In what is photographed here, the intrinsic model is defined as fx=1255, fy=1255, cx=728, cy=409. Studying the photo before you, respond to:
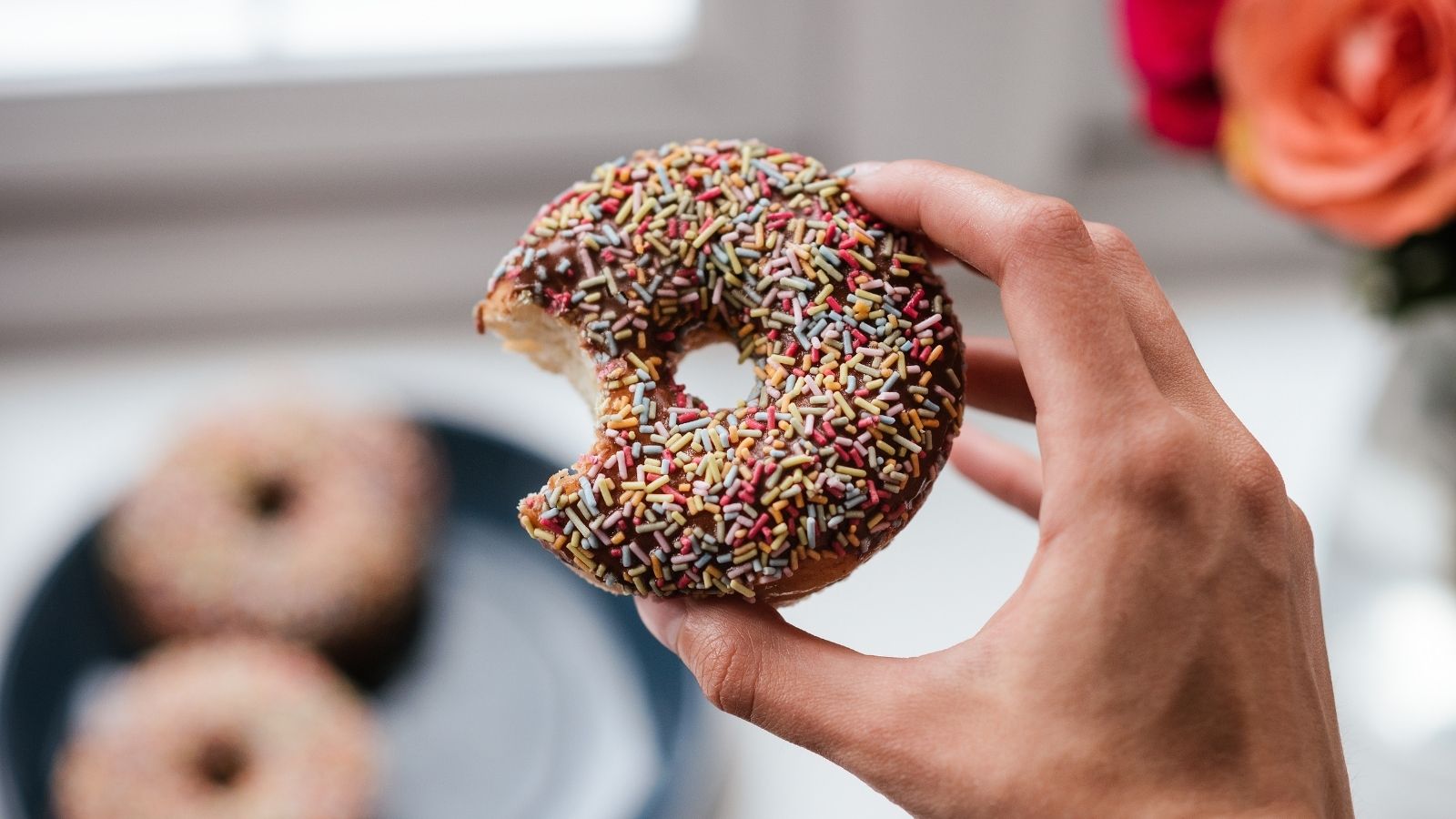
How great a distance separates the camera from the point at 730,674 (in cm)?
105

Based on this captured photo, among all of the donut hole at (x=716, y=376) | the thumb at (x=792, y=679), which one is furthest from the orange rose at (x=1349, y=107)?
the donut hole at (x=716, y=376)

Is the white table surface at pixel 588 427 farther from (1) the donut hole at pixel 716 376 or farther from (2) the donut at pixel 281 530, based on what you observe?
(1) the donut hole at pixel 716 376

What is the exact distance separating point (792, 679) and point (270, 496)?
4.23 ft

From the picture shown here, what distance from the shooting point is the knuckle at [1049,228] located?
39.5 inches

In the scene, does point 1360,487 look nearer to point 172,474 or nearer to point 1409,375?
point 1409,375

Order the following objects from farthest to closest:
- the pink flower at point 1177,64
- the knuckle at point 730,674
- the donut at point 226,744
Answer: the donut at point 226,744
the pink flower at point 1177,64
the knuckle at point 730,674

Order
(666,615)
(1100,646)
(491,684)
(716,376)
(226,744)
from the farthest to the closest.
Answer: (716,376), (491,684), (226,744), (666,615), (1100,646)

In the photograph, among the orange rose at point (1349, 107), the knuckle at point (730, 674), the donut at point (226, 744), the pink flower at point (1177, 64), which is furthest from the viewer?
the donut at point (226, 744)

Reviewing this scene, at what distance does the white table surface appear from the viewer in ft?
6.58

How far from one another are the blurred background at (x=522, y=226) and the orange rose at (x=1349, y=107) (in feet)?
1.81

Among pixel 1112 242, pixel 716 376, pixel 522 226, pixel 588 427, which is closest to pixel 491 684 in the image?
pixel 588 427

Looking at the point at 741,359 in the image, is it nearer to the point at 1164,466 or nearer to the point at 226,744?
the point at 1164,466

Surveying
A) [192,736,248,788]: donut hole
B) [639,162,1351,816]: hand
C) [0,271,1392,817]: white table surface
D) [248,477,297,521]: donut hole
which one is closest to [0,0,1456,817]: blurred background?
[0,271,1392,817]: white table surface

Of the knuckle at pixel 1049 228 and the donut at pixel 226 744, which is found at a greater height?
the knuckle at pixel 1049 228
